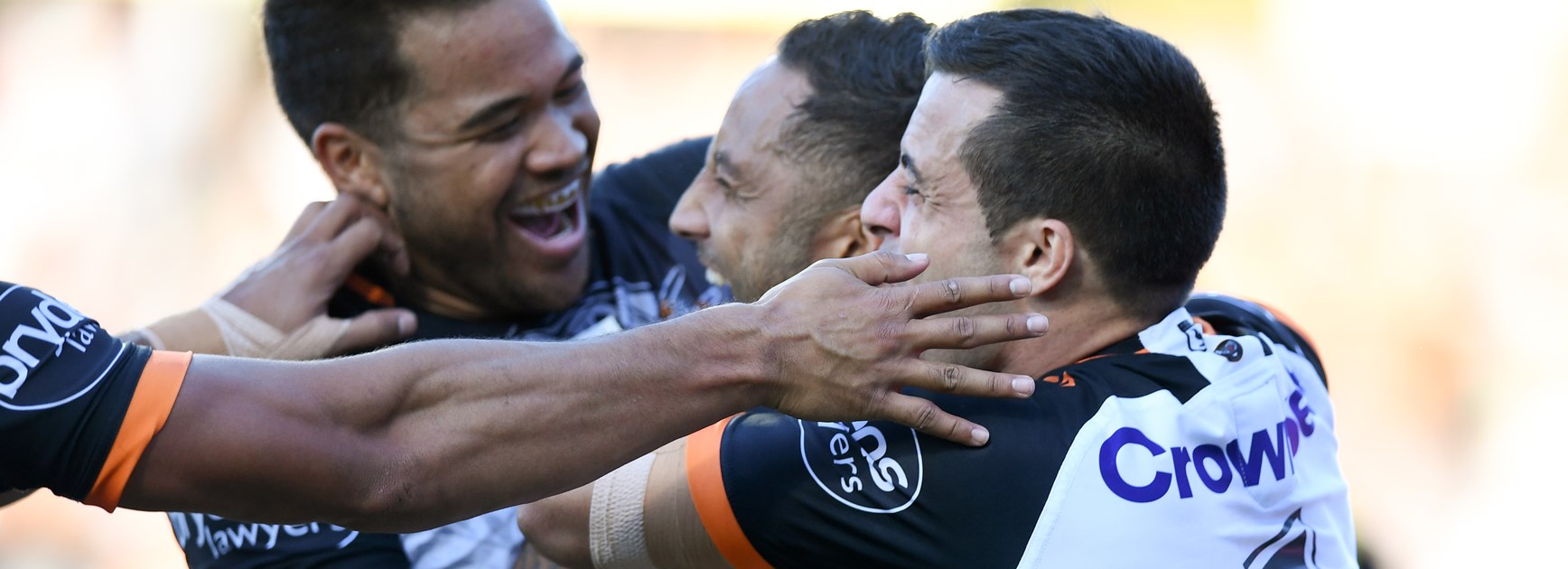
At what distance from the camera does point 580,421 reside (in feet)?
7.02

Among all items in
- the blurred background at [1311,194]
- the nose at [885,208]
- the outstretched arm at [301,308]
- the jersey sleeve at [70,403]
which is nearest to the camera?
the jersey sleeve at [70,403]

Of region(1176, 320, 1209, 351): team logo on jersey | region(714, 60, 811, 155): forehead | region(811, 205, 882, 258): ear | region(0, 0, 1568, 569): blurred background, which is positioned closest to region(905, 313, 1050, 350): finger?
region(1176, 320, 1209, 351): team logo on jersey

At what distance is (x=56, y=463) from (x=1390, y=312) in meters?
8.35

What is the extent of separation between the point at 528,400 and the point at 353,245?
1332mm

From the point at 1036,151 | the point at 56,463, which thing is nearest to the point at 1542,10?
the point at 1036,151

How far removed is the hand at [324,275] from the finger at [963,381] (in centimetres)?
156

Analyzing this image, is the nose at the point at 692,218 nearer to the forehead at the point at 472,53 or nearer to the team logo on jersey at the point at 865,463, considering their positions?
the forehead at the point at 472,53

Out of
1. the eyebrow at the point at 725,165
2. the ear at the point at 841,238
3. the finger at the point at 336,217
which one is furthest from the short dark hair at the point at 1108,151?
the finger at the point at 336,217

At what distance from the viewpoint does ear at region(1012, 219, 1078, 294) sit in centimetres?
242

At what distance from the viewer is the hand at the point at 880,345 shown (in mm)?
2180

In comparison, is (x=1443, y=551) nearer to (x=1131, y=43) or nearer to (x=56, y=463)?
(x=1131, y=43)

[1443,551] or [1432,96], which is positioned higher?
[1432,96]

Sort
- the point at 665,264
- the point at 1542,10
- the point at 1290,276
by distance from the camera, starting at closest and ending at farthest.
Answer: the point at 665,264 < the point at 1542,10 < the point at 1290,276

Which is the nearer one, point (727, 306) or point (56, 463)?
point (56, 463)
